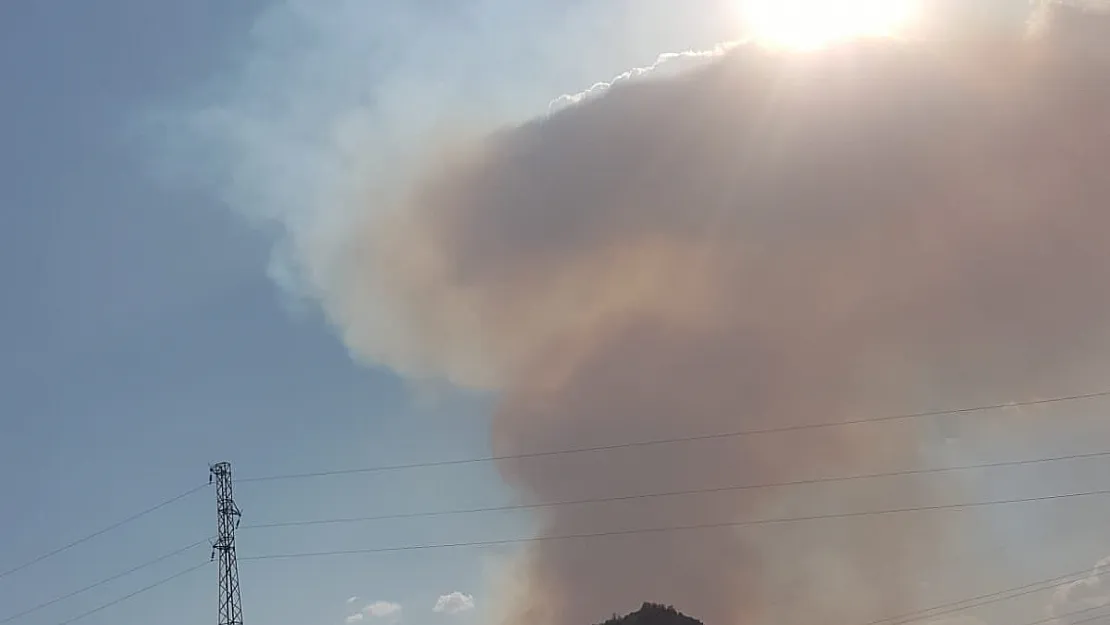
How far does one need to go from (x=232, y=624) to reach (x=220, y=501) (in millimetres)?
11883

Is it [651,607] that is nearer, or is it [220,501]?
[220,501]

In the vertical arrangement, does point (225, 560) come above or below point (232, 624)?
above

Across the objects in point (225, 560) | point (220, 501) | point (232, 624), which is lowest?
point (232, 624)

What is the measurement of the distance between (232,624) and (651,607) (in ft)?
Result: 238

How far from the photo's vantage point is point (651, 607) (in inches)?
5640

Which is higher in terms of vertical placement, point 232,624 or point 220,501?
point 220,501

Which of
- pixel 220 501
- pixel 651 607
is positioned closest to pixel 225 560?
pixel 220 501

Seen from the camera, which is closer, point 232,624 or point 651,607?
point 232,624

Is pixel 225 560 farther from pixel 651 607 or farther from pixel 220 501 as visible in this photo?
pixel 651 607

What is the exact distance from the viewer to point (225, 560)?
90.8 m

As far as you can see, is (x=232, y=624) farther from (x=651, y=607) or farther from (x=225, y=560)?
(x=651, y=607)

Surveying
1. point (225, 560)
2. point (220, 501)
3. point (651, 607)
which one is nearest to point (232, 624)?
point (225, 560)

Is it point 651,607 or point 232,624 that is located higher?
point 651,607

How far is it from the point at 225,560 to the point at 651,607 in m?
72.3
